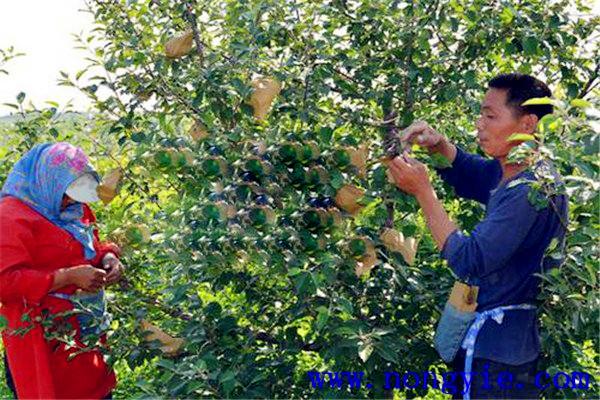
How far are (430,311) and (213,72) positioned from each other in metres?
1.01

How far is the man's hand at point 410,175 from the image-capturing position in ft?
6.89

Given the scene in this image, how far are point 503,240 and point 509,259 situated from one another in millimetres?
116

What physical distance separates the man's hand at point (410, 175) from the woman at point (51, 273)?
1110 mm

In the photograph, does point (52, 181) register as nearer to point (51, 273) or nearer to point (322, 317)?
point (51, 273)

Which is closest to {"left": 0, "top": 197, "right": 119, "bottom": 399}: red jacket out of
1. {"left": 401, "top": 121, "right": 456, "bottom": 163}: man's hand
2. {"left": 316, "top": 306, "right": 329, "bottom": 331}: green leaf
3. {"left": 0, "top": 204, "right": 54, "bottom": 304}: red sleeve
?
{"left": 0, "top": 204, "right": 54, "bottom": 304}: red sleeve

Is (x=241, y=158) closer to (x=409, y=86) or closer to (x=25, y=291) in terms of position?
(x=409, y=86)

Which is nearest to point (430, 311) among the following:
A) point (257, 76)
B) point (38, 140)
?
point (257, 76)

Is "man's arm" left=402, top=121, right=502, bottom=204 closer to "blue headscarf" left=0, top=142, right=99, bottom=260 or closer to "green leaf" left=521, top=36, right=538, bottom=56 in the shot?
"green leaf" left=521, top=36, right=538, bottom=56

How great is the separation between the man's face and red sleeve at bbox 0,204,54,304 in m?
1.49

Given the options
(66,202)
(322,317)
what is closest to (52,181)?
(66,202)

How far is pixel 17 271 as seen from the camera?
2639mm

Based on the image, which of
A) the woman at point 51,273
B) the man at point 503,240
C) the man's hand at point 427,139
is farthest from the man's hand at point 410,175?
the woman at point 51,273

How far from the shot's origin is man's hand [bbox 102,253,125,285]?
2.74 meters

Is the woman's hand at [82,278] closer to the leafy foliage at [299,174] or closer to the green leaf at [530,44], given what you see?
the leafy foliage at [299,174]
